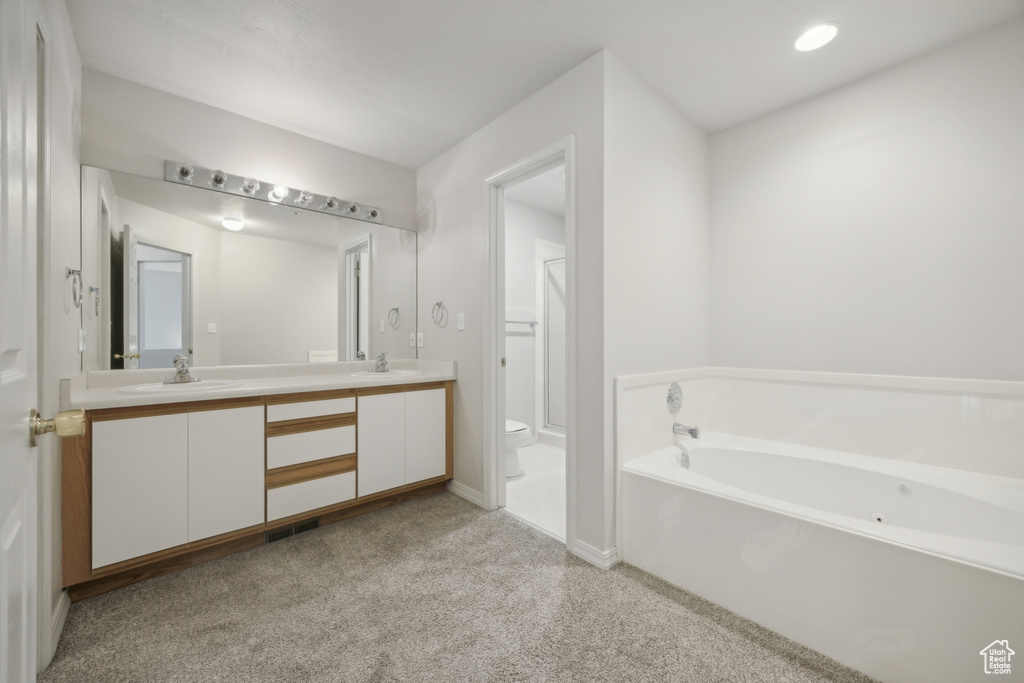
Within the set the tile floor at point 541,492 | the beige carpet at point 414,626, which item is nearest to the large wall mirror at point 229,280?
the beige carpet at point 414,626

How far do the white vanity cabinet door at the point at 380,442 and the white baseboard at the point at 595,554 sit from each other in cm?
116

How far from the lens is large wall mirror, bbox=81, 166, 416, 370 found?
209 cm

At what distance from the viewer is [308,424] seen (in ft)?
7.48

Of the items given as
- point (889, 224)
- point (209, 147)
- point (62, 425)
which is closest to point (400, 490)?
point (62, 425)

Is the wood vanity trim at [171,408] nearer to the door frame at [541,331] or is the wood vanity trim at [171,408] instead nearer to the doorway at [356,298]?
the doorway at [356,298]

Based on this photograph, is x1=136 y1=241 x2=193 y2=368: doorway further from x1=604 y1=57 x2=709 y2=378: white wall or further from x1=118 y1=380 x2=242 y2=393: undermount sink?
x1=604 y1=57 x2=709 y2=378: white wall

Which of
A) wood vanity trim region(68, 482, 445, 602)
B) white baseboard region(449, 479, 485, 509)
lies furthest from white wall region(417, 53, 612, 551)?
wood vanity trim region(68, 482, 445, 602)

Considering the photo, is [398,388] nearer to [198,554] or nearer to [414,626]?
[198,554]

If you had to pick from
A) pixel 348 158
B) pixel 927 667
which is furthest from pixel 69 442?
pixel 927 667

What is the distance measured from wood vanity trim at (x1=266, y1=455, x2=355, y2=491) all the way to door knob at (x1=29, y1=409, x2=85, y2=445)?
5.15 ft

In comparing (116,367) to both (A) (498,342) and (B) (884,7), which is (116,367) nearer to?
(A) (498,342)

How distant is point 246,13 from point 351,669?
8.19ft

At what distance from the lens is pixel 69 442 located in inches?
64.1

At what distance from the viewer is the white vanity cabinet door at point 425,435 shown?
270cm
